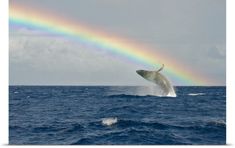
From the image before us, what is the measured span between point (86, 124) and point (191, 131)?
18.4 ft

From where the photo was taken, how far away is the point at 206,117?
23.6 meters
